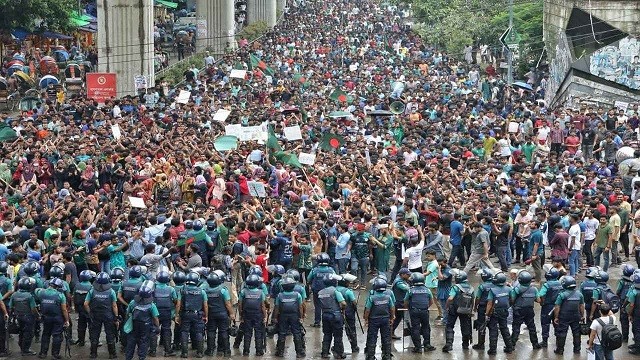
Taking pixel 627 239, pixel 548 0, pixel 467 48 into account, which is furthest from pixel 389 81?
pixel 627 239

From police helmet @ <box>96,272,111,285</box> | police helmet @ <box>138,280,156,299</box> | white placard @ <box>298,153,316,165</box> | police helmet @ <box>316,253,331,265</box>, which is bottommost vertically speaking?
police helmet @ <box>138,280,156,299</box>

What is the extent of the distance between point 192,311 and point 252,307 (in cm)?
79

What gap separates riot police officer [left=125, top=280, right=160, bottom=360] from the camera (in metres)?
18.0

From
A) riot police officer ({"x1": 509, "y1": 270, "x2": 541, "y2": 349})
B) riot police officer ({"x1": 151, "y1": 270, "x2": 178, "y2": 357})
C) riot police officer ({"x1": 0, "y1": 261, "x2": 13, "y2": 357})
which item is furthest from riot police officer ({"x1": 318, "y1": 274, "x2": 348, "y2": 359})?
riot police officer ({"x1": 0, "y1": 261, "x2": 13, "y2": 357})

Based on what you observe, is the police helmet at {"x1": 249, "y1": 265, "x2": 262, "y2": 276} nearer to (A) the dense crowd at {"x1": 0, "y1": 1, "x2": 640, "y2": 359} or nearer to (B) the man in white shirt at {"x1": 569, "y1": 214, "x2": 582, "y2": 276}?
(A) the dense crowd at {"x1": 0, "y1": 1, "x2": 640, "y2": 359}

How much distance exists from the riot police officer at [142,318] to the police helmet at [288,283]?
1693mm

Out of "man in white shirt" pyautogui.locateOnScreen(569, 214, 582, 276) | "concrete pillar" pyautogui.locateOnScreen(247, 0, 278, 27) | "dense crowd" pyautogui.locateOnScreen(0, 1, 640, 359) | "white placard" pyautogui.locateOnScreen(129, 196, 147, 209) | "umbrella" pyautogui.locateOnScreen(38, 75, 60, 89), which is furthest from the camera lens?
"concrete pillar" pyautogui.locateOnScreen(247, 0, 278, 27)

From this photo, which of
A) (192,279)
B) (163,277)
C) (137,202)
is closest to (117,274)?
(163,277)

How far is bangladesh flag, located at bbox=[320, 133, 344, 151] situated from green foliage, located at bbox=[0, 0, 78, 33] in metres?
16.7

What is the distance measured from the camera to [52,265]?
1942 centimetres

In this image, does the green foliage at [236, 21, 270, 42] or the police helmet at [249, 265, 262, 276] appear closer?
the police helmet at [249, 265, 262, 276]

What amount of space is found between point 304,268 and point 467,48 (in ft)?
115

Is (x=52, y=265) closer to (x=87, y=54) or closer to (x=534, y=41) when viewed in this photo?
(x=87, y=54)

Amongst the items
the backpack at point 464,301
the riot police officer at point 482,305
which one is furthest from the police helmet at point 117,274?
the riot police officer at point 482,305
